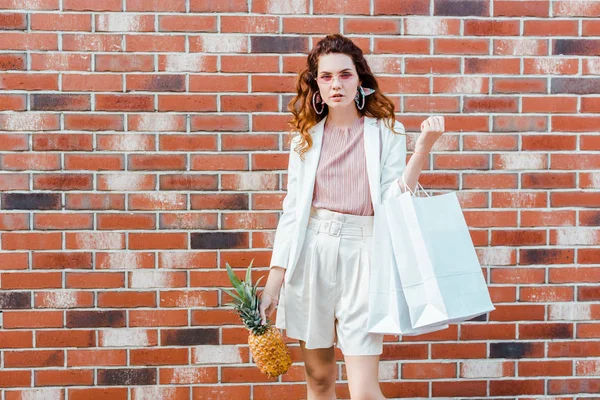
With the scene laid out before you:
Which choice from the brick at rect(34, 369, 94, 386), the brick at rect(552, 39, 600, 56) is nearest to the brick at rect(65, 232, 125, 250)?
the brick at rect(34, 369, 94, 386)

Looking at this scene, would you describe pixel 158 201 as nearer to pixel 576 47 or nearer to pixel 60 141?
pixel 60 141

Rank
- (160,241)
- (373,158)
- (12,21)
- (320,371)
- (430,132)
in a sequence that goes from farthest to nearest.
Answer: (160,241), (12,21), (320,371), (373,158), (430,132)

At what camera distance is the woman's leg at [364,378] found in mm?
2877

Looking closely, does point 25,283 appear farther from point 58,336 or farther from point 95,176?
point 95,176

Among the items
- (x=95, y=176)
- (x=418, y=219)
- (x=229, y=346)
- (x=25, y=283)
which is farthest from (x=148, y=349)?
(x=418, y=219)

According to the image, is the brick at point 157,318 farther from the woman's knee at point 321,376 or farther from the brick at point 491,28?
the brick at point 491,28

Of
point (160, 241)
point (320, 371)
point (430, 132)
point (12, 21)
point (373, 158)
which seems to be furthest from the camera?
point (160, 241)

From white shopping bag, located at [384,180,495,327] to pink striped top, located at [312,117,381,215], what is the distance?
17 centimetres

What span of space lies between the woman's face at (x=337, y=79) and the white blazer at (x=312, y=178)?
0.14 m

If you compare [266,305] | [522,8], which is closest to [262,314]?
[266,305]

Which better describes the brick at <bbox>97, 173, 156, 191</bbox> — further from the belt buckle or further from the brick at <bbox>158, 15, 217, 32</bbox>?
the belt buckle

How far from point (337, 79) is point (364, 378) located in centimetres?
123

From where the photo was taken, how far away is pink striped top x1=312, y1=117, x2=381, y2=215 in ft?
9.47

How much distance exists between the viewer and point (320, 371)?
3082mm
